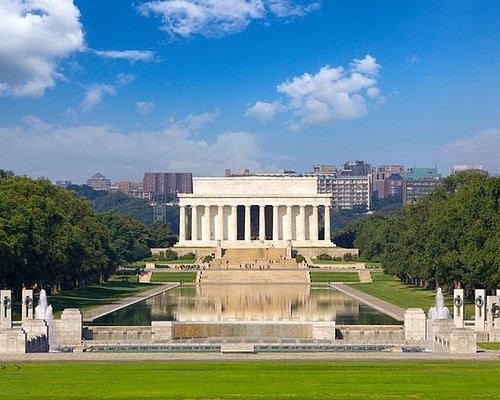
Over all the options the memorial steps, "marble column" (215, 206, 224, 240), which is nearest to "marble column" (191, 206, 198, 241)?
"marble column" (215, 206, 224, 240)

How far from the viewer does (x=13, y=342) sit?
2914 centimetres

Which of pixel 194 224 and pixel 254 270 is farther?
pixel 194 224

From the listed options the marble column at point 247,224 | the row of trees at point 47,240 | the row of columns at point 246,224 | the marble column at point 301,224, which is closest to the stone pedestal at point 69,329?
the row of trees at point 47,240

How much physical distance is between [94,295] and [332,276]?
1149 inches

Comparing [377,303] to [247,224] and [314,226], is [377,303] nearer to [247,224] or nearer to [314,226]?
[314,226]

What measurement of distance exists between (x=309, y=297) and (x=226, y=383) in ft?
140

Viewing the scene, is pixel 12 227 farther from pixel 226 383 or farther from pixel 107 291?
pixel 226 383

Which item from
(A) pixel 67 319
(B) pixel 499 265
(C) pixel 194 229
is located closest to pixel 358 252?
(C) pixel 194 229

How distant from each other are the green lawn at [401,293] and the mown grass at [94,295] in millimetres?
16551

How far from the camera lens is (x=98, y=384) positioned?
21594mm

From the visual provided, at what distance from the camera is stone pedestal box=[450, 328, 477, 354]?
29484mm

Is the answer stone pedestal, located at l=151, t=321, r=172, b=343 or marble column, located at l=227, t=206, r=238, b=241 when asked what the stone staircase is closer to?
marble column, located at l=227, t=206, r=238, b=241

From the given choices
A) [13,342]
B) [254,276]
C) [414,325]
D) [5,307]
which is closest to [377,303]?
[414,325]

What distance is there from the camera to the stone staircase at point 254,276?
8659 cm
